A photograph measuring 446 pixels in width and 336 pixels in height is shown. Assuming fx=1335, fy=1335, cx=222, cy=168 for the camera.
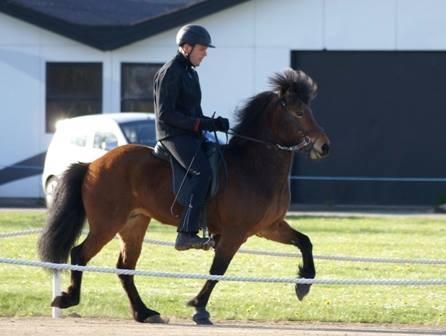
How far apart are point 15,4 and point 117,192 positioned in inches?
806

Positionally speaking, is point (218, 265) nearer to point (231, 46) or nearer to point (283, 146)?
point (283, 146)

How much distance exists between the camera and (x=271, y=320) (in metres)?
13.2

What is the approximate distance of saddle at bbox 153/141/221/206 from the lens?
40.4 feet

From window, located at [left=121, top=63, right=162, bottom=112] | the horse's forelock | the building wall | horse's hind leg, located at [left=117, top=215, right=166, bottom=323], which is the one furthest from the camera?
window, located at [left=121, top=63, right=162, bottom=112]

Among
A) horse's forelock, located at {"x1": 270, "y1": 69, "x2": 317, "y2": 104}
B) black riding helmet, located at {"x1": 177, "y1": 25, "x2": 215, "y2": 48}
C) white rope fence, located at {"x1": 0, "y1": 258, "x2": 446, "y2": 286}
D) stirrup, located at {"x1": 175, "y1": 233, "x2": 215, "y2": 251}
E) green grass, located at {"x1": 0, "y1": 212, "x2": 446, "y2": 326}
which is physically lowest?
green grass, located at {"x1": 0, "y1": 212, "x2": 446, "y2": 326}

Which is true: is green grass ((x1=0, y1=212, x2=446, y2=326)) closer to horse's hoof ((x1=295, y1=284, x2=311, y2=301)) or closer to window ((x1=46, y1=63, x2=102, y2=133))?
horse's hoof ((x1=295, y1=284, x2=311, y2=301))

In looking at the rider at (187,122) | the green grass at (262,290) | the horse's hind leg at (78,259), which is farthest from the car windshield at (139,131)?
the rider at (187,122)

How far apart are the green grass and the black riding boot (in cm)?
130

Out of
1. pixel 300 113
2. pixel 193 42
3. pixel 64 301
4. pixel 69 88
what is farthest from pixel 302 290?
pixel 69 88

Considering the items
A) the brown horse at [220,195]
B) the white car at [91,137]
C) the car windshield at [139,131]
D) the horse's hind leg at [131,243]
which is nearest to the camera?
the brown horse at [220,195]

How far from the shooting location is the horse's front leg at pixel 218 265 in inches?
487

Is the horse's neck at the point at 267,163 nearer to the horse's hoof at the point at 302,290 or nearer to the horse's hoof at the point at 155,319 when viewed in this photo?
the horse's hoof at the point at 302,290

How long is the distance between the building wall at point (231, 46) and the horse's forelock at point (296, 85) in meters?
19.0

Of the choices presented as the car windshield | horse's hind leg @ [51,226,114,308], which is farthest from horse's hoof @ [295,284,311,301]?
the car windshield
